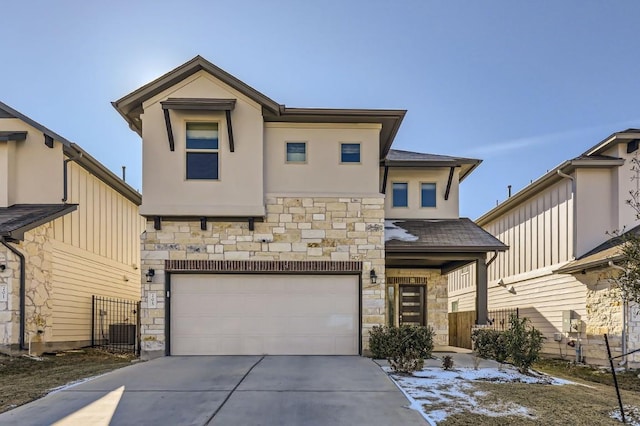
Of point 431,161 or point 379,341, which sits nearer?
point 379,341

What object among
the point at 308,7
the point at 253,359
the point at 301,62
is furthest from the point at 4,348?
the point at 308,7

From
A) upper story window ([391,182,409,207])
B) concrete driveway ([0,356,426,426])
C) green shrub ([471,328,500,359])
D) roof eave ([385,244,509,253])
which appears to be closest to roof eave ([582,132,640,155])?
roof eave ([385,244,509,253])

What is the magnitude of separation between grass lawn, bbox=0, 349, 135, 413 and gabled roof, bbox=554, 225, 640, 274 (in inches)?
437

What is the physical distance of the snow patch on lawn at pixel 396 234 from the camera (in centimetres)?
1234

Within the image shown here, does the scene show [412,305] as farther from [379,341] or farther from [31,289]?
[31,289]

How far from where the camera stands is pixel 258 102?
11.4 metres

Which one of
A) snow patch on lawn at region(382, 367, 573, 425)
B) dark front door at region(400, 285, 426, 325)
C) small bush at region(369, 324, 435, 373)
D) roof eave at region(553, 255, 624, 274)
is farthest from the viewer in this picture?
dark front door at region(400, 285, 426, 325)

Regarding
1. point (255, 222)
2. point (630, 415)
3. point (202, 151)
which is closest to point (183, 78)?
point (202, 151)

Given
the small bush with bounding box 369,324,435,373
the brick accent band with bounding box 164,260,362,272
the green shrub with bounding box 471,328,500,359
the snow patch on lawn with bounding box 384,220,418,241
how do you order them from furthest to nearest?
1. the snow patch on lawn with bounding box 384,220,418,241
2. the brick accent band with bounding box 164,260,362,272
3. the green shrub with bounding box 471,328,500,359
4. the small bush with bounding box 369,324,435,373

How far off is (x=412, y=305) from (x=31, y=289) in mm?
10665

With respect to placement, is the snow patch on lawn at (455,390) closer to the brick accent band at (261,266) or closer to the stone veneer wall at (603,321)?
the brick accent band at (261,266)

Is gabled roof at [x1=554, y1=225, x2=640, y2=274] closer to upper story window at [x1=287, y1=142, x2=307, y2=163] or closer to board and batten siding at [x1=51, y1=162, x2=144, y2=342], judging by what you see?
upper story window at [x1=287, y1=142, x2=307, y2=163]

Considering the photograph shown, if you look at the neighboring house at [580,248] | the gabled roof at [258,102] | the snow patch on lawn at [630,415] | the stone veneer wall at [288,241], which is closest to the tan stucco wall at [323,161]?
the gabled roof at [258,102]

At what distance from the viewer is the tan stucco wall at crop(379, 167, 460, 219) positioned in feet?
46.4
